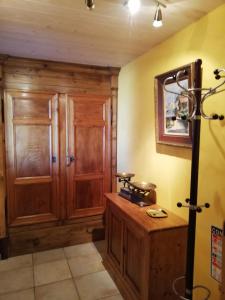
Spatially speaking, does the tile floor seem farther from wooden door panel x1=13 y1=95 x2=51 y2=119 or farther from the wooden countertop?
wooden door panel x1=13 y1=95 x2=51 y2=119

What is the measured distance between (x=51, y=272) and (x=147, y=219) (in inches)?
52.2

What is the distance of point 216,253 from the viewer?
1.64 meters

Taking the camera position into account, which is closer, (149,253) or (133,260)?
(149,253)

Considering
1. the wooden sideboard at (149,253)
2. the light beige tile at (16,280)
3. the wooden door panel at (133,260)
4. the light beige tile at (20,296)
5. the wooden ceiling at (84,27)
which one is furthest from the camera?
the light beige tile at (16,280)

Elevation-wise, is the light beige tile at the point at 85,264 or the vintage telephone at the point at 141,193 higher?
the vintage telephone at the point at 141,193

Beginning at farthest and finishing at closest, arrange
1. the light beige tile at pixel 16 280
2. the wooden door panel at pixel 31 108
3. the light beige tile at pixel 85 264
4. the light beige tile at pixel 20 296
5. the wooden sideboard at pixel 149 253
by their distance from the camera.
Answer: the wooden door panel at pixel 31 108 < the light beige tile at pixel 85 264 < the light beige tile at pixel 16 280 < the light beige tile at pixel 20 296 < the wooden sideboard at pixel 149 253

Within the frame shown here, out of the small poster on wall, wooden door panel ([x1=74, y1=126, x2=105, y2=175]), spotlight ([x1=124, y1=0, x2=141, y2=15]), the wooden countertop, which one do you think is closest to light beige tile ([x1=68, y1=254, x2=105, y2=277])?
the wooden countertop

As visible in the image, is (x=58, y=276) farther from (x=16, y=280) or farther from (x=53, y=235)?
(x=53, y=235)

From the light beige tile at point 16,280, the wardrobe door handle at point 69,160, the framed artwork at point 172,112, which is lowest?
the light beige tile at point 16,280

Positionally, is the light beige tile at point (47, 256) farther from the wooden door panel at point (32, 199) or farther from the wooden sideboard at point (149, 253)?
the wooden sideboard at point (149, 253)

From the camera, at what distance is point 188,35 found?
1.86 m

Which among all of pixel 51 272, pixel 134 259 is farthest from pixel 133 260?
pixel 51 272

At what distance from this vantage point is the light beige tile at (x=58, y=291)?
7.20 ft

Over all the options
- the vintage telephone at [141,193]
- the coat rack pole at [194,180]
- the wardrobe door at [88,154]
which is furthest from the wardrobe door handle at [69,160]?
the coat rack pole at [194,180]
